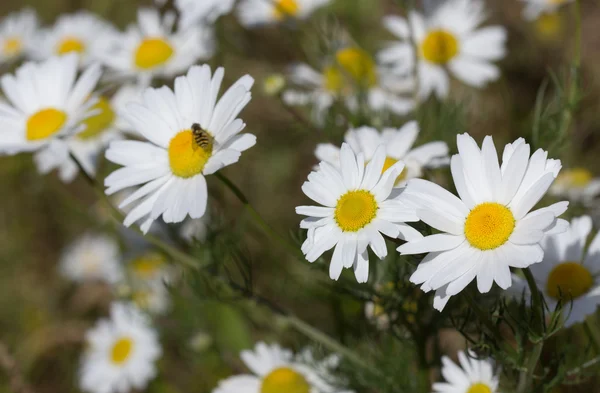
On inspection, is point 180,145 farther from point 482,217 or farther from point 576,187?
point 576,187

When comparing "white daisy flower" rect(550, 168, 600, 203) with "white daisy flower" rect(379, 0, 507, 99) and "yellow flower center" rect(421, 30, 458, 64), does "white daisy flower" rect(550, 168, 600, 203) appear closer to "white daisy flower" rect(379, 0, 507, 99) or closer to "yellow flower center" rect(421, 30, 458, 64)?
"white daisy flower" rect(379, 0, 507, 99)

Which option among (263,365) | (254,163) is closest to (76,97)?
(263,365)

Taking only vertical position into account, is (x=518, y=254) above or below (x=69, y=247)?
below

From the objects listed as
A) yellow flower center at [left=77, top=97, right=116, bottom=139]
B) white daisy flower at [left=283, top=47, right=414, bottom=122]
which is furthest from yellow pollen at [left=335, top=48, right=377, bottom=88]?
yellow flower center at [left=77, top=97, right=116, bottom=139]

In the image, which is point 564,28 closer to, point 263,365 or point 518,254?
point 263,365

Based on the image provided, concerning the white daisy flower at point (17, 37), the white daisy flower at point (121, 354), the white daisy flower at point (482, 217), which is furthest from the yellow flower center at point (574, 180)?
the white daisy flower at point (17, 37)
